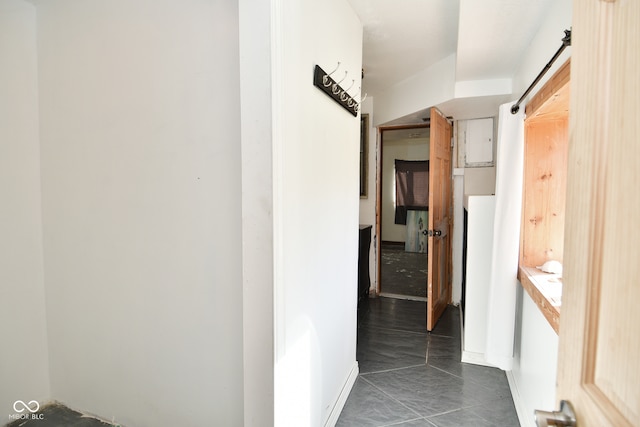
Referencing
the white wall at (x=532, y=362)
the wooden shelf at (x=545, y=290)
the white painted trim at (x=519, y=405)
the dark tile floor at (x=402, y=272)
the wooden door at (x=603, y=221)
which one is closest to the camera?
the wooden door at (x=603, y=221)

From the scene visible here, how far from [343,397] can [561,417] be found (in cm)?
168

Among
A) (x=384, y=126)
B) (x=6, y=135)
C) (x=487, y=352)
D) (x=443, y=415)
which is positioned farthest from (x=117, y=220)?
(x=384, y=126)

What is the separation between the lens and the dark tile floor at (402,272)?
176 inches

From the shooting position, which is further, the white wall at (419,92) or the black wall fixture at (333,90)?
the white wall at (419,92)

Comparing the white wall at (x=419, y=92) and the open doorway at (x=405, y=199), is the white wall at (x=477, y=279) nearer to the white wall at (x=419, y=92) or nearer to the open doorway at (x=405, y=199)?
the white wall at (x=419, y=92)

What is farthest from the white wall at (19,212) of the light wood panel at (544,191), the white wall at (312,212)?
the light wood panel at (544,191)

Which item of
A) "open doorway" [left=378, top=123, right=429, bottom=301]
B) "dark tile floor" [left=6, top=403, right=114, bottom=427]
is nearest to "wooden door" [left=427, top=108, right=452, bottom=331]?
"open doorway" [left=378, top=123, right=429, bottom=301]

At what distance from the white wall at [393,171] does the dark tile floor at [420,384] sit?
4028 millimetres

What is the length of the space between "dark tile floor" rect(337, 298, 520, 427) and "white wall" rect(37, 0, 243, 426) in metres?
0.98

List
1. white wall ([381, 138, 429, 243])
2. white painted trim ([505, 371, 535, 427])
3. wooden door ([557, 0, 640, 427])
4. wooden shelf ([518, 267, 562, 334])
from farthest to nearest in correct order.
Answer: white wall ([381, 138, 429, 243]) < white painted trim ([505, 371, 535, 427]) < wooden shelf ([518, 267, 562, 334]) < wooden door ([557, 0, 640, 427])

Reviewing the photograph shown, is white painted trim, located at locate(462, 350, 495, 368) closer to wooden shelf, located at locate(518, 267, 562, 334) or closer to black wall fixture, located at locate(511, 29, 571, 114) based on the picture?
wooden shelf, located at locate(518, 267, 562, 334)

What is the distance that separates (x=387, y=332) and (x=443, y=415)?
1.16 m

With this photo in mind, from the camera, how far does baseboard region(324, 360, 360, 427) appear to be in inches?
73.5

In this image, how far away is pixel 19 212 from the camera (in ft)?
6.07
